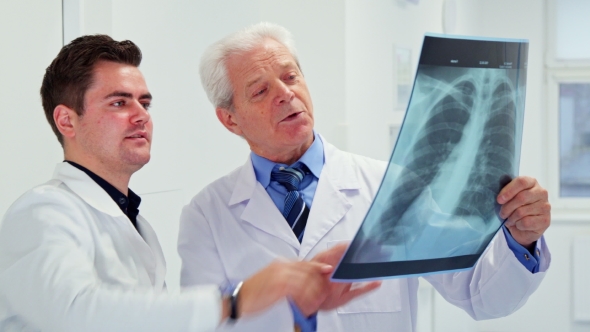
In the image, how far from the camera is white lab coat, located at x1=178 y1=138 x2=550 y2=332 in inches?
57.5

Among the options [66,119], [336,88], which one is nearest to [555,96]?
[336,88]

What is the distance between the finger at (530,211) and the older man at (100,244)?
296 millimetres

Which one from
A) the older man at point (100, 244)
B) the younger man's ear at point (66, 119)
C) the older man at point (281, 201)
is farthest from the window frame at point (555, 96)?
the younger man's ear at point (66, 119)

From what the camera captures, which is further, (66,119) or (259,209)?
(259,209)

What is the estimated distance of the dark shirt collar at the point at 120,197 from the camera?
129 centimetres

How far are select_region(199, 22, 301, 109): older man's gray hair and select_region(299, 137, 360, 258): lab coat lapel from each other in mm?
266

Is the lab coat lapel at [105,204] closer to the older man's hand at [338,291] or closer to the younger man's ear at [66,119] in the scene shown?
the younger man's ear at [66,119]

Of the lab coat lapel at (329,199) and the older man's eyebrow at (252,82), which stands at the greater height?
the older man's eyebrow at (252,82)

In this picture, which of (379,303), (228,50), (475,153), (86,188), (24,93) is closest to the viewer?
(475,153)

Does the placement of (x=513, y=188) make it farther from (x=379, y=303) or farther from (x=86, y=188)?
(x=86, y=188)

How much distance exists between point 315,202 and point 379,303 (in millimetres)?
250

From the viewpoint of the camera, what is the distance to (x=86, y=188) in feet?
4.07

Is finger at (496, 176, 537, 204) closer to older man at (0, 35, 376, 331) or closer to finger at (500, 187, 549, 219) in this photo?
finger at (500, 187, 549, 219)

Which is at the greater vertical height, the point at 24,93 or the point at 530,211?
the point at 24,93
